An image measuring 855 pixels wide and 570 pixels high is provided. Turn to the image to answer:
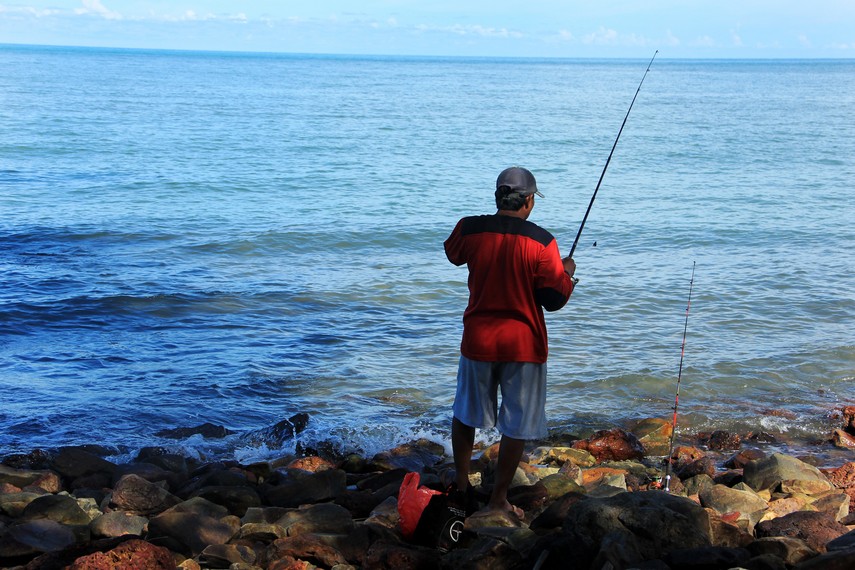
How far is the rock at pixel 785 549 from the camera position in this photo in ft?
12.8

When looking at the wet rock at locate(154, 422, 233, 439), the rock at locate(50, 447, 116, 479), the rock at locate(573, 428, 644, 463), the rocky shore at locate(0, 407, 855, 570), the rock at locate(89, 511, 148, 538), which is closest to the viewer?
the rocky shore at locate(0, 407, 855, 570)

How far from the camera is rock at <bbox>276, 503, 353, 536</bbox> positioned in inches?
178

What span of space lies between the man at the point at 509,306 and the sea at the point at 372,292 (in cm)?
117

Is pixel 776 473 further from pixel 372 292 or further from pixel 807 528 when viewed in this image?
pixel 372 292

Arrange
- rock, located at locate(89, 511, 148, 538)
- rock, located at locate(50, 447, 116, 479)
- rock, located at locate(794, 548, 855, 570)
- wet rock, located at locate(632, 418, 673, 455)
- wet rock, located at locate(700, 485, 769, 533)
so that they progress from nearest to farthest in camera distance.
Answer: rock, located at locate(794, 548, 855, 570), rock, located at locate(89, 511, 148, 538), wet rock, located at locate(700, 485, 769, 533), rock, located at locate(50, 447, 116, 479), wet rock, located at locate(632, 418, 673, 455)

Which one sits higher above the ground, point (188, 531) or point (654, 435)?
point (188, 531)

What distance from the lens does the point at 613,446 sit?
677cm

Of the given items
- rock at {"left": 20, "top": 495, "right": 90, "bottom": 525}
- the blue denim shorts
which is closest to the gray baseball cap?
the blue denim shorts

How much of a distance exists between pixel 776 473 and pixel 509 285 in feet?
8.50

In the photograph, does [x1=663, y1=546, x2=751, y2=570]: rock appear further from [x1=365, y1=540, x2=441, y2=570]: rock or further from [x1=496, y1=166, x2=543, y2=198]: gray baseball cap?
[x1=496, y1=166, x2=543, y2=198]: gray baseball cap

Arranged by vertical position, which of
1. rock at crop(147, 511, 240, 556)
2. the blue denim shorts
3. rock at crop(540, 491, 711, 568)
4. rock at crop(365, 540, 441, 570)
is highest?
Answer: the blue denim shorts

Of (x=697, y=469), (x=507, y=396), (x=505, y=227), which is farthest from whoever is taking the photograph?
(x=697, y=469)

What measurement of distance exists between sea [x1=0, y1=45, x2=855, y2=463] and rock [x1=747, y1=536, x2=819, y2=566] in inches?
83.3

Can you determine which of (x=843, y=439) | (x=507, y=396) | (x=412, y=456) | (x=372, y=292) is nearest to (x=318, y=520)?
(x=507, y=396)
